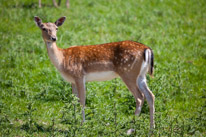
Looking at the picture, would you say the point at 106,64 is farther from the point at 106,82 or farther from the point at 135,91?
the point at 106,82

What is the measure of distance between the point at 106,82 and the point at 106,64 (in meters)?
1.72

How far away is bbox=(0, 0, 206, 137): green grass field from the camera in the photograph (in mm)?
6238

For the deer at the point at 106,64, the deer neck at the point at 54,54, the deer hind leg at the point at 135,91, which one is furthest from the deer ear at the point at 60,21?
the deer hind leg at the point at 135,91

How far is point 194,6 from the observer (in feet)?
46.9

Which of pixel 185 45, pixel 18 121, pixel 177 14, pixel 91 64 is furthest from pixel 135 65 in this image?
pixel 177 14

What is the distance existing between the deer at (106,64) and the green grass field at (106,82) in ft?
1.36

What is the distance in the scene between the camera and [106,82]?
28.8 feet

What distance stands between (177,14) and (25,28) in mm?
5231

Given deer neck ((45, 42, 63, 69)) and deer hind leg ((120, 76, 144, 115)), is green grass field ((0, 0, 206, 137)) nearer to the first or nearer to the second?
deer hind leg ((120, 76, 144, 115))

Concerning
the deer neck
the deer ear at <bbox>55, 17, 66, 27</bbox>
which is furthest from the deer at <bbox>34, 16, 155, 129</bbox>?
the deer ear at <bbox>55, 17, 66, 27</bbox>

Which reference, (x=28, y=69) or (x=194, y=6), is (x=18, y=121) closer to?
(x=28, y=69)

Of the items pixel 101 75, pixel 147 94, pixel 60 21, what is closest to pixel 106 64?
pixel 101 75

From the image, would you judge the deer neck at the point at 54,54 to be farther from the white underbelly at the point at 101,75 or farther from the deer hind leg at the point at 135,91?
the deer hind leg at the point at 135,91

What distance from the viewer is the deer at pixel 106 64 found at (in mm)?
6902
